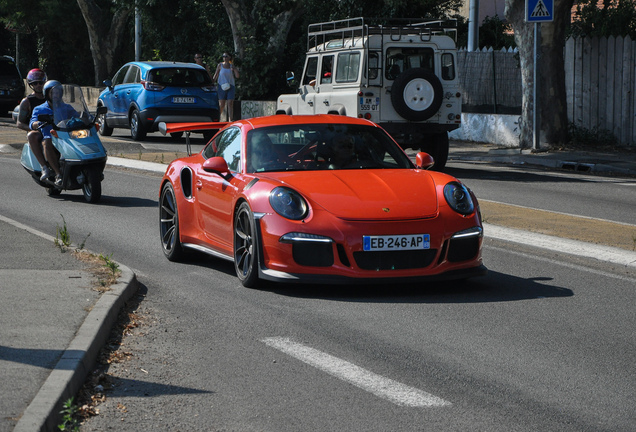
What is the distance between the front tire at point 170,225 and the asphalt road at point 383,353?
130 millimetres

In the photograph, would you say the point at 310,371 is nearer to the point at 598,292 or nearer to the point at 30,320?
the point at 30,320

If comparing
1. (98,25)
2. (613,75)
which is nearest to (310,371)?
(613,75)

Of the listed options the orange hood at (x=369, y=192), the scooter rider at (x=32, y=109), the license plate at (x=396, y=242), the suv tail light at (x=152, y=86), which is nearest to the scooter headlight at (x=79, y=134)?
the scooter rider at (x=32, y=109)

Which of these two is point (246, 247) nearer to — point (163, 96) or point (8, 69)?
point (163, 96)

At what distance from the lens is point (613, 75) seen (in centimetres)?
2344

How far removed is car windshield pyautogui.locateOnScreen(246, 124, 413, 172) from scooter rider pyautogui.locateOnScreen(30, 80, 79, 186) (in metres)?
6.06

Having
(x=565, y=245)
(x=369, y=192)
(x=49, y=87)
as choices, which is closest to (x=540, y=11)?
(x=49, y=87)

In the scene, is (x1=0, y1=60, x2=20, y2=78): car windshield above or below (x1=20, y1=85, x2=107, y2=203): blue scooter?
above

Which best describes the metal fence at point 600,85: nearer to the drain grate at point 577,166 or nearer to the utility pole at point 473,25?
the drain grate at point 577,166

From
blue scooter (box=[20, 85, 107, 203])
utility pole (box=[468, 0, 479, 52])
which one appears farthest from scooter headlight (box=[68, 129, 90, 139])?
utility pole (box=[468, 0, 479, 52])

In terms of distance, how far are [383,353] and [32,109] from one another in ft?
33.5

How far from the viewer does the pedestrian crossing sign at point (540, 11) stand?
2083 centimetres

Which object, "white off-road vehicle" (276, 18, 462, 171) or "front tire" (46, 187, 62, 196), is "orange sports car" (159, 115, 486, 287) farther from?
"white off-road vehicle" (276, 18, 462, 171)

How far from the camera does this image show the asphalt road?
4.99 metres
